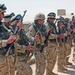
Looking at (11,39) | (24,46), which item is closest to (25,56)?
(24,46)

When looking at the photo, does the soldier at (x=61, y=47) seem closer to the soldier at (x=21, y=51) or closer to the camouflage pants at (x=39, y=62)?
the camouflage pants at (x=39, y=62)

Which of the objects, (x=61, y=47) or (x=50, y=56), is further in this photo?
(x=61, y=47)

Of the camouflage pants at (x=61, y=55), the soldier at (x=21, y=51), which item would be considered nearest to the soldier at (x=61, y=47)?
the camouflage pants at (x=61, y=55)

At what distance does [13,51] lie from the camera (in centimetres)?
542

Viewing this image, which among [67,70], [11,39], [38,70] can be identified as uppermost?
[11,39]

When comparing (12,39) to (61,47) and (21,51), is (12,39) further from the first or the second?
(61,47)

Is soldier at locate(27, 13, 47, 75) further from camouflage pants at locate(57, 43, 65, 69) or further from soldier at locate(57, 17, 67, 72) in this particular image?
camouflage pants at locate(57, 43, 65, 69)

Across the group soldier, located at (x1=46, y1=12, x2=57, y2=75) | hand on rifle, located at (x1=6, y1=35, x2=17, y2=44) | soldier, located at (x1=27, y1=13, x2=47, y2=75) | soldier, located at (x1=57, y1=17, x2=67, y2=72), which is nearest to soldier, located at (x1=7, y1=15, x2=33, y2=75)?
soldier, located at (x1=27, y1=13, x2=47, y2=75)

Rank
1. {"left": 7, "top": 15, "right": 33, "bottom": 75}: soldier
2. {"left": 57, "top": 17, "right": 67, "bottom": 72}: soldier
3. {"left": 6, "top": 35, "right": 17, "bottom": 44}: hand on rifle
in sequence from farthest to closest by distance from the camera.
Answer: {"left": 57, "top": 17, "right": 67, "bottom": 72}: soldier
{"left": 7, "top": 15, "right": 33, "bottom": 75}: soldier
{"left": 6, "top": 35, "right": 17, "bottom": 44}: hand on rifle

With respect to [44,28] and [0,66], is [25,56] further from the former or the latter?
[44,28]

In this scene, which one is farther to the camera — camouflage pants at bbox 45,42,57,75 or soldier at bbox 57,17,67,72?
soldier at bbox 57,17,67,72

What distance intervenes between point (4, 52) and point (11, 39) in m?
0.50

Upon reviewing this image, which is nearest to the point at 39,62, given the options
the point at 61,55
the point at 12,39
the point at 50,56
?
the point at 50,56

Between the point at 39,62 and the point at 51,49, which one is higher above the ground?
the point at 51,49
